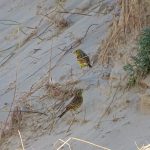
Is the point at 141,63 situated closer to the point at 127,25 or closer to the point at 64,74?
the point at 127,25

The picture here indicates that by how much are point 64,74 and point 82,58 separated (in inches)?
15.1

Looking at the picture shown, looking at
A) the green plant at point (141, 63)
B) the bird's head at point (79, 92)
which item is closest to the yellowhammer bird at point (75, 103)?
the bird's head at point (79, 92)

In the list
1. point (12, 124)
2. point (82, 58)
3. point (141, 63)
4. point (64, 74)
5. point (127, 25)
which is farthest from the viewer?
point (64, 74)

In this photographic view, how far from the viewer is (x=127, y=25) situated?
24.1ft

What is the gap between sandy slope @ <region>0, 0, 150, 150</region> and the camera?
608 centimetres

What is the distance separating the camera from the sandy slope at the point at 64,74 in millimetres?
6082

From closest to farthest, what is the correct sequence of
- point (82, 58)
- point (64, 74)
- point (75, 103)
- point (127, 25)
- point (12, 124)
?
point (75, 103) → point (12, 124) → point (127, 25) → point (82, 58) → point (64, 74)

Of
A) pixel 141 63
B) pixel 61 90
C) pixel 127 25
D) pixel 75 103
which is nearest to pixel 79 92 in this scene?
pixel 75 103

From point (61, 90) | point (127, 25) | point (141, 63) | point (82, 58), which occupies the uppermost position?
point (127, 25)

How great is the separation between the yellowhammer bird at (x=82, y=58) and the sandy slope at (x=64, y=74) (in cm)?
8

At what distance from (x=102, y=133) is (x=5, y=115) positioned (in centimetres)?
185

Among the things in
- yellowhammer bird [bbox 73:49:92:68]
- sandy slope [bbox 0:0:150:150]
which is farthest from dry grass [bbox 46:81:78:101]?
yellowhammer bird [bbox 73:49:92:68]

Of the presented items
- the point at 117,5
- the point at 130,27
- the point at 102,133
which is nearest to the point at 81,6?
the point at 117,5

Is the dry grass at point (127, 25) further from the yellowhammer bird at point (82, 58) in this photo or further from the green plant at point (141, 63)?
the green plant at point (141, 63)
